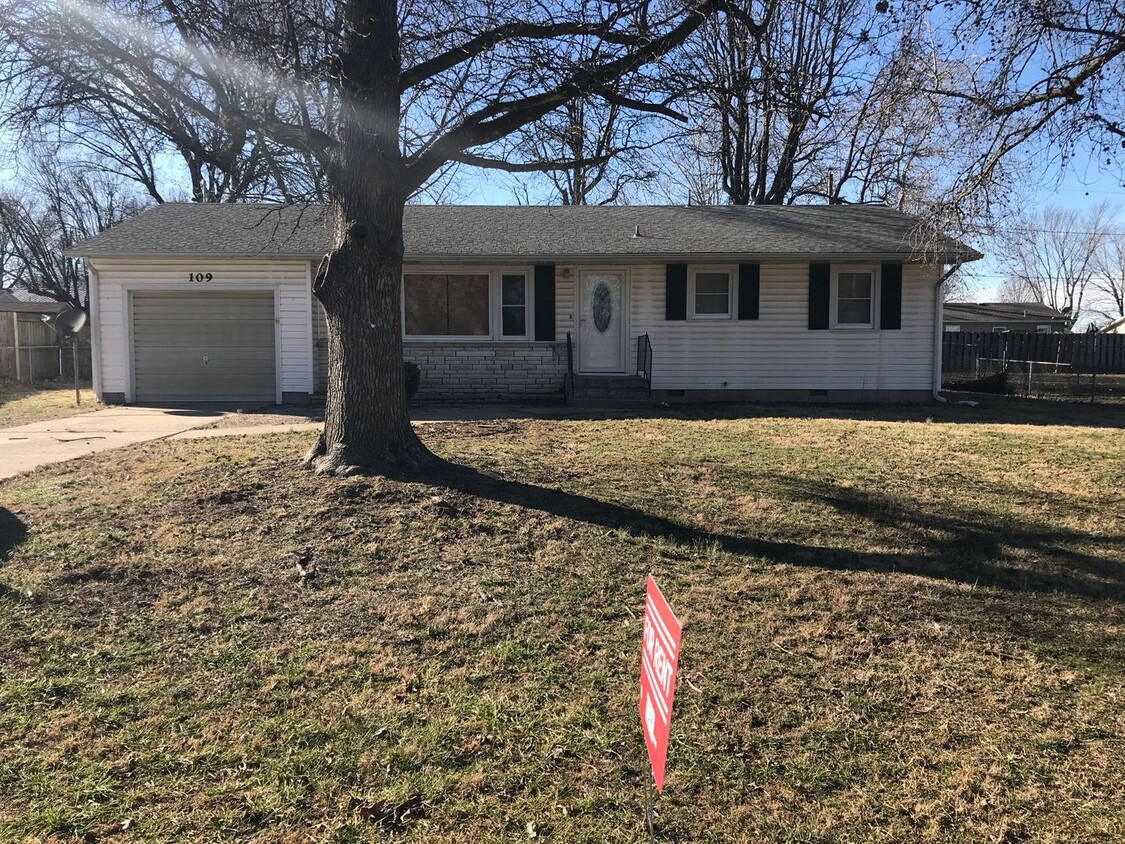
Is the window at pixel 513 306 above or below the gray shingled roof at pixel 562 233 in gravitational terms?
below

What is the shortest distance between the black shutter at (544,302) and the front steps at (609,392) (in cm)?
118

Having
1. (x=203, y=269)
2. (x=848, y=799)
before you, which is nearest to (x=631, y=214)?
(x=203, y=269)

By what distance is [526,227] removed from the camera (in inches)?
640

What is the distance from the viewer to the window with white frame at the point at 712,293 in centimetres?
1519

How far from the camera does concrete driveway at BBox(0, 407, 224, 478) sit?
8861mm

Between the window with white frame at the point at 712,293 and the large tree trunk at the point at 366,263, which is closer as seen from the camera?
the large tree trunk at the point at 366,263

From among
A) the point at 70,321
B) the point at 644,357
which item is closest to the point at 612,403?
the point at 644,357

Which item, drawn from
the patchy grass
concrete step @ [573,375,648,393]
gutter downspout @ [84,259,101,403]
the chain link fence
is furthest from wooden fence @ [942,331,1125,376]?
the patchy grass

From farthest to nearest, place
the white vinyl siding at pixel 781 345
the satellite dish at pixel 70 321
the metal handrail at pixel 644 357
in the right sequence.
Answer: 1. the satellite dish at pixel 70 321
2. the white vinyl siding at pixel 781 345
3. the metal handrail at pixel 644 357

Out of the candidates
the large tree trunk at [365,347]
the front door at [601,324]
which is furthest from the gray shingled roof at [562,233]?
the large tree trunk at [365,347]

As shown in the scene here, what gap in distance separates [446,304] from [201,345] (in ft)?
16.2

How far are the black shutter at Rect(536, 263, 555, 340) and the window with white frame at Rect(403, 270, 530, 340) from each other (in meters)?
0.33

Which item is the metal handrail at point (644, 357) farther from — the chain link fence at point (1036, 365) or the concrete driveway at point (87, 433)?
the chain link fence at point (1036, 365)

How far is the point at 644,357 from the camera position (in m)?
14.8
